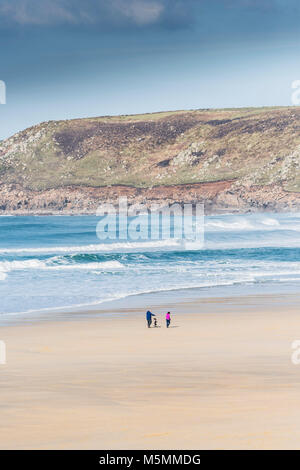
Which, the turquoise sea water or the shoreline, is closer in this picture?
the shoreline

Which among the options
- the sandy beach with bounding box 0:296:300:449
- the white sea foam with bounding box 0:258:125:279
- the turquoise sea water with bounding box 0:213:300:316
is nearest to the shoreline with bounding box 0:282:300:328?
the turquoise sea water with bounding box 0:213:300:316

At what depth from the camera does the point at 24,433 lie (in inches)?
339

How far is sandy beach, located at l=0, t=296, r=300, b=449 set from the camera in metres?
8.38

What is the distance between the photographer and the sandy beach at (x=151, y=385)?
8.38 m

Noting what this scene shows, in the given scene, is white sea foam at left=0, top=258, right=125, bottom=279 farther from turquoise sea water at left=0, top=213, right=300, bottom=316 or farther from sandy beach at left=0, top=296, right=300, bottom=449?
sandy beach at left=0, top=296, right=300, bottom=449

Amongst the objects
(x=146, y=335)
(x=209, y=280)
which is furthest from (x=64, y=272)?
(x=146, y=335)

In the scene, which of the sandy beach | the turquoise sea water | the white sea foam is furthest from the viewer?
the white sea foam

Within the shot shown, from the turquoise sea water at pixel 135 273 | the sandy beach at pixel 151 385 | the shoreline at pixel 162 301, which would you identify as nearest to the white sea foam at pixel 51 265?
the turquoise sea water at pixel 135 273

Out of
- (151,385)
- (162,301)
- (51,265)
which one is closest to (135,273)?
(51,265)

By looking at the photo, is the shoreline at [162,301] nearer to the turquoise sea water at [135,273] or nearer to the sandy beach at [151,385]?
the turquoise sea water at [135,273]

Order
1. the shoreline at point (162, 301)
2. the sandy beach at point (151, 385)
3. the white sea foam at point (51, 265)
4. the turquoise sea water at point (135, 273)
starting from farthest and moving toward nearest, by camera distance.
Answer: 1. the white sea foam at point (51, 265)
2. the turquoise sea water at point (135, 273)
3. the shoreline at point (162, 301)
4. the sandy beach at point (151, 385)

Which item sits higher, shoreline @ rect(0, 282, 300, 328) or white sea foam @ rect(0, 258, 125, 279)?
shoreline @ rect(0, 282, 300, 328)

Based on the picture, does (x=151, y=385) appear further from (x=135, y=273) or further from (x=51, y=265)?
(x=51, y=265)
